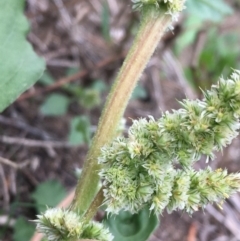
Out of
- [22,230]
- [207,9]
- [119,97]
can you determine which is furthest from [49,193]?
[207,9]

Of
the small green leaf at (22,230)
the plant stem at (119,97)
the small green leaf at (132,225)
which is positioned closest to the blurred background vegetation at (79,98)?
the small green leaf at (22,230)

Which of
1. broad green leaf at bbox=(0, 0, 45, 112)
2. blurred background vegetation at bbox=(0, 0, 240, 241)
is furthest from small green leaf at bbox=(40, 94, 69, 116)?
broad green leaf at bbox=(0, 0, 45, 112)

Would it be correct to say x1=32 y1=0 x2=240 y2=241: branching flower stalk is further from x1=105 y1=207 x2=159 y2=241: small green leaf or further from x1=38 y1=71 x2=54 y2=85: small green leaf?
x1=38 y1=71 x2=54 y2=85: small green leaf

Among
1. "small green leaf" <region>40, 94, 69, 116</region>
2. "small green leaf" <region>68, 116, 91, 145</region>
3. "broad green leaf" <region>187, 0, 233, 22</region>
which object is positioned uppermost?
"small green leaf" <region>40, 94, 69, 116</region>

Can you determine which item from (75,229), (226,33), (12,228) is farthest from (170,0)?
(226,33)

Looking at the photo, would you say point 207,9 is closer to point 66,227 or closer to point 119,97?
point 119,97

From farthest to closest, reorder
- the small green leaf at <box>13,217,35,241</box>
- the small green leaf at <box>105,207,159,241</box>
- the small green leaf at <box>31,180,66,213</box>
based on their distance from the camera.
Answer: the small green leaf at <box>31,180,66,213</box>, the small green leaf at <box>13,217,35,241</box>, the small green leaf at <box>105,207,159,241</box>
